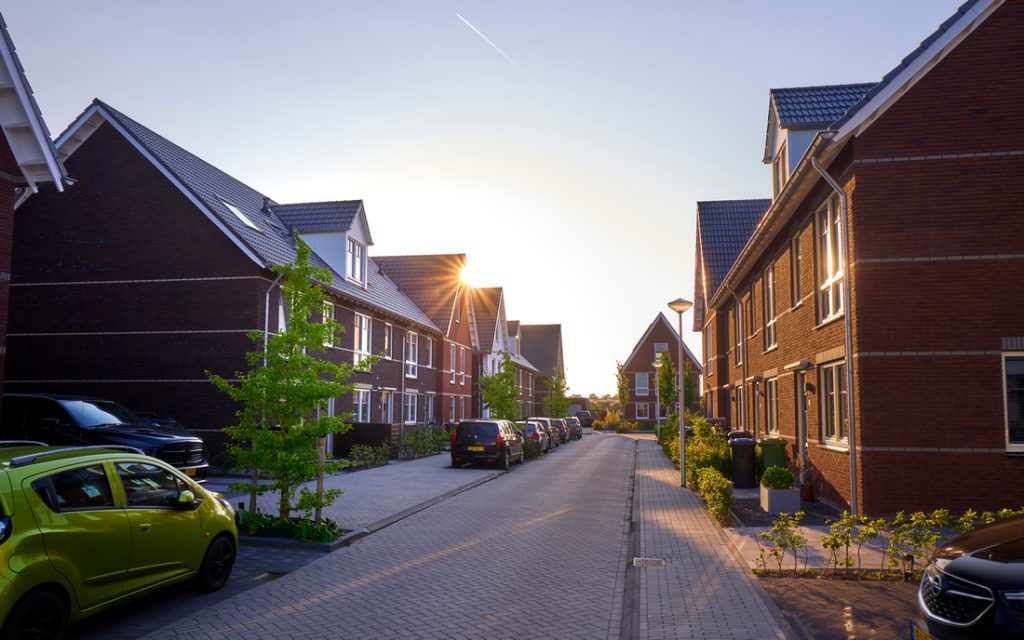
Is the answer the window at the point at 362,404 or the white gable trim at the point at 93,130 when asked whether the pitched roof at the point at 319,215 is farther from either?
the white gable trim at the point at 93,130

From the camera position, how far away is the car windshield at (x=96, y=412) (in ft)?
44.3

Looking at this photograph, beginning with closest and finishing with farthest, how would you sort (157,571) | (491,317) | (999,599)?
(999,599), (157,571), (491,317)

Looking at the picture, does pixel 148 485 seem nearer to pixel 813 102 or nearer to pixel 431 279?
pixel 813 102

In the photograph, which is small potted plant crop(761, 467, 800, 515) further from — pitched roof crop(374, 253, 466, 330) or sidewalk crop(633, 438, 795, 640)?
pitched roof crop(374, 253, 466, 330)

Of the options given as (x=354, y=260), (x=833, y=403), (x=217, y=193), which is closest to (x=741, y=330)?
(x=833, y=403)

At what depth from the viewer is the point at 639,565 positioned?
9.09m

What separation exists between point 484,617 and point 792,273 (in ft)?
39.8

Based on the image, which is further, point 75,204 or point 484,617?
point 75,204

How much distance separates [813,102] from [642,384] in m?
51.3

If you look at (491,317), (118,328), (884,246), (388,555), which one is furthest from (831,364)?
(491,317)

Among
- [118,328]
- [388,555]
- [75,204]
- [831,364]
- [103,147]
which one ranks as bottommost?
[388,555]

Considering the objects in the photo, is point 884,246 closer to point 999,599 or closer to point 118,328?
point 999,599

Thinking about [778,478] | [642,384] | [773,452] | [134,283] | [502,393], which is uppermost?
[134,283]

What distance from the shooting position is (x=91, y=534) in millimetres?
5902
